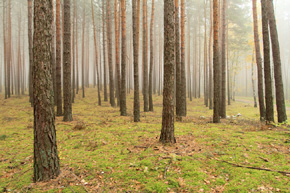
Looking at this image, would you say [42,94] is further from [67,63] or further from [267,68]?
[267,68]

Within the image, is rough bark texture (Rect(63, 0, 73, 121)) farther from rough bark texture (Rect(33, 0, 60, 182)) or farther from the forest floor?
rough bark texture (Rect(33, 0, 60, 182))

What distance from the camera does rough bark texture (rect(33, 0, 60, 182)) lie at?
145 inches

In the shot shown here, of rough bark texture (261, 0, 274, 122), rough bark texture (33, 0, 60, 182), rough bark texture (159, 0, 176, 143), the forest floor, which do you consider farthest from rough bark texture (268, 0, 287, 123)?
rough bark texture (33, 0, 60, 182)

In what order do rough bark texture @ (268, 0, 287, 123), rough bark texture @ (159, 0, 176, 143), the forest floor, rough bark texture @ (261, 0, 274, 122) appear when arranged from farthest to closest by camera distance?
rough bark texture @ (268, 0, 287, 123)
rough bark texture @ (261, 0, 274, 122)
rough bark texture @ (159, 0, 176, 143)
the forest floor

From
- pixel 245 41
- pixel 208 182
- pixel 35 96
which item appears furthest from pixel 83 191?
pixel 245 41

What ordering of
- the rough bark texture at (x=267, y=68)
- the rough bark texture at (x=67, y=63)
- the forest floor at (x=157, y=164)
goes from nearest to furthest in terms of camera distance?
the forest floor at (x=157, y=164) < the rough bark texture at (x=267, y=68) < the rough bark texture at (x=67, y=63)

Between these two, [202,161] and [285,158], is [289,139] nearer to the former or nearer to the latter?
[285,158]

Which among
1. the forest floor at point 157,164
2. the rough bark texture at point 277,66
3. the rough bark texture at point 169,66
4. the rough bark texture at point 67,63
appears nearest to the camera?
the forest floor at point 157,164

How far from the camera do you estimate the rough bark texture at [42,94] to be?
3.69 meters

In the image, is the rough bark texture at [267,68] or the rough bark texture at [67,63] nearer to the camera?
the rough bark texture at [267,68]

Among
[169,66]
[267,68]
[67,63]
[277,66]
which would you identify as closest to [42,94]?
[169,66]

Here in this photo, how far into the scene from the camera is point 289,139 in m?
5.77

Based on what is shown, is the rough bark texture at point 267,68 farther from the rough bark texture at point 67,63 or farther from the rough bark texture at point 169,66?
the rough bark texture at point 67,63

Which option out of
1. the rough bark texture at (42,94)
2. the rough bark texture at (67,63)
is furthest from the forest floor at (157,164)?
the rough bark texture at (67,63)
